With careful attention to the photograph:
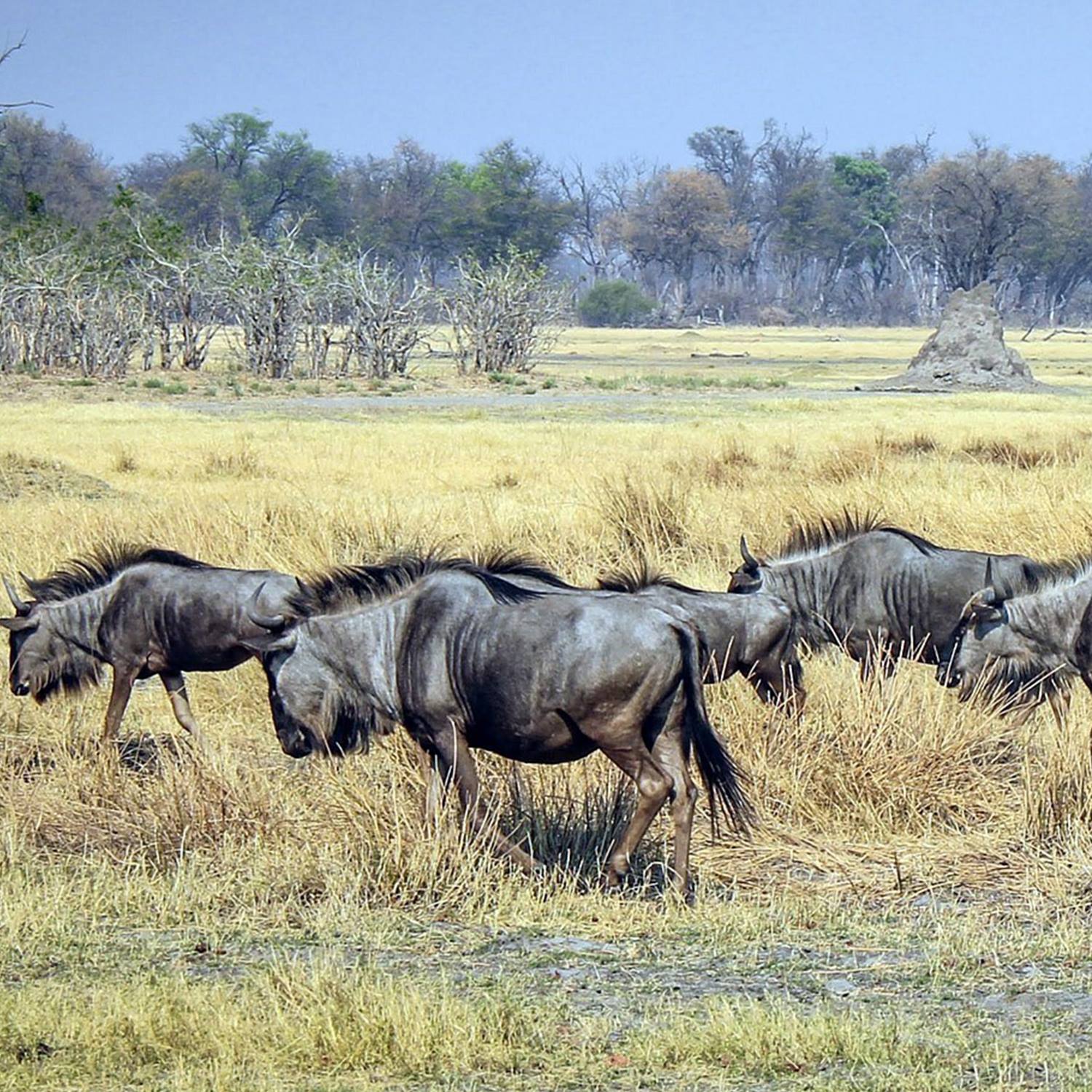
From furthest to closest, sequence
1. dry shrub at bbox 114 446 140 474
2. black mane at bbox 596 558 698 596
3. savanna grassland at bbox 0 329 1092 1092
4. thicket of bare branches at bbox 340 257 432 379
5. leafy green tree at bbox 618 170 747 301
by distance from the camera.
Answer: leafy green tree at bbox 618 170 747 301
thicket of bare branches at bbox 340 257 432 379
dry shrub at bbox 114 446 140 474
black mane at bbox 596 558 698 596
savanna grassland at bbox 0 329 1092 1092

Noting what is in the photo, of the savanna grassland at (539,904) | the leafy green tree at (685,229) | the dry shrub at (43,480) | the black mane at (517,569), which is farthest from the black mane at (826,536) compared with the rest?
the leafy green tree at (685,229)

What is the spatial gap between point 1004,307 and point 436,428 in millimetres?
74364

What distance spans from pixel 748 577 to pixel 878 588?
1.92ft

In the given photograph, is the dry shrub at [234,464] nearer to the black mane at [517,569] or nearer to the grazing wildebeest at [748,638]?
the grazing wildebeest at [748,638]

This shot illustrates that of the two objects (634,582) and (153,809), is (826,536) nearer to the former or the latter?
(634,582)

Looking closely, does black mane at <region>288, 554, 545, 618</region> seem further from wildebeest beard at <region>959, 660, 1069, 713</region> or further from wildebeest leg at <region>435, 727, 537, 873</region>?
wildebeest beard at <region>959, 660, 1069, 713</region>

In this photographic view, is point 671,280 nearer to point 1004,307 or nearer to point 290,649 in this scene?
point 1004,307

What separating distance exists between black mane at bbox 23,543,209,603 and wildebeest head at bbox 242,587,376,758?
1679 mm

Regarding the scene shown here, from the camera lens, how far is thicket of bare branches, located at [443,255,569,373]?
40.9m

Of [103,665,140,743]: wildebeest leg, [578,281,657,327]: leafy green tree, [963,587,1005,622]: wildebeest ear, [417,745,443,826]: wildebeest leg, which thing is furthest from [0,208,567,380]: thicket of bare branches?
[578,281,657,327]: leafy green tree

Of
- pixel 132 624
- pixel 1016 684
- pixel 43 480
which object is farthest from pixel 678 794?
pixel 43 480

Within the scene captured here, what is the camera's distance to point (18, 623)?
710 centimetres

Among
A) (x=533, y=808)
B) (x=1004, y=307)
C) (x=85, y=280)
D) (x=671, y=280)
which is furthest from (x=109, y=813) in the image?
(x=671, y=280)

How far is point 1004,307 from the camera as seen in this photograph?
92.4m
